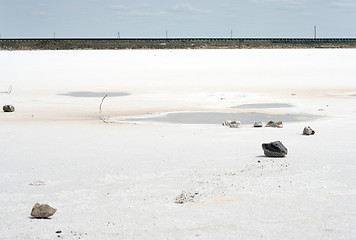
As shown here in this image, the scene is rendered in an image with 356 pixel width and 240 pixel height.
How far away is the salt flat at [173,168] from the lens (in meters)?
4.95

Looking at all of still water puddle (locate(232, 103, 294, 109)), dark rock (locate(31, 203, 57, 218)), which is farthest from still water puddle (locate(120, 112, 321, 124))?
dark rock (locate(31, 203, 57, 218))

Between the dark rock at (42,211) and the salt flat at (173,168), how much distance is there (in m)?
0.05

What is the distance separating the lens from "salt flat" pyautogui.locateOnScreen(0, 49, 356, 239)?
4.95 m

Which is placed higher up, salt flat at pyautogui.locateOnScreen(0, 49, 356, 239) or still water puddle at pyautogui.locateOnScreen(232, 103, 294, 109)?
salt flat at pyautogui.locateOnScreen(0, 49, 356, 239)

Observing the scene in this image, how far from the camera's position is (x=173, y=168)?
279 inches

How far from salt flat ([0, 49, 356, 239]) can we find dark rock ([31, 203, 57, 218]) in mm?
47

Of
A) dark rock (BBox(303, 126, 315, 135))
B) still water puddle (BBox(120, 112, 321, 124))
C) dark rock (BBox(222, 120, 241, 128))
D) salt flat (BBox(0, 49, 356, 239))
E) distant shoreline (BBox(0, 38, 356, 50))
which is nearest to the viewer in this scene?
salt flat (BBox(0, 49, 356, 239))

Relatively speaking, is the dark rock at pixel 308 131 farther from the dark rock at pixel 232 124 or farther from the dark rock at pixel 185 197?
the dark rock at pixel 185 197

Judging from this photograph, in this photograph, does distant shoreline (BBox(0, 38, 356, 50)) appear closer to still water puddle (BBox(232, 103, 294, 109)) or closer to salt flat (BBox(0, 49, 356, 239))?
salt flat (BBox(0, 49, 356, 239))

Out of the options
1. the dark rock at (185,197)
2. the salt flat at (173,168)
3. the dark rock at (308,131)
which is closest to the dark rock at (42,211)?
the salt flat at (173,168)

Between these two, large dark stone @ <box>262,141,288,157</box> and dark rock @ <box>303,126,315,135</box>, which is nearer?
large dark stone @ <box>262,141,288,157</box>

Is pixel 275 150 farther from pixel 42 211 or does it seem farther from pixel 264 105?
pixel 264 105

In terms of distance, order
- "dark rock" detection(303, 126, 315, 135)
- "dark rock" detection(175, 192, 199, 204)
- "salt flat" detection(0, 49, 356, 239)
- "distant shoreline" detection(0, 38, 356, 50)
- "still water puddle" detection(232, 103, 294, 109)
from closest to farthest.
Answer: "salt flat" detection(0, 49, 356, 239) → "dark rock" detection(175, 192, 199, 204) → "dark rock" detection(303, 126, 315, 135) → "still water puddle" detection(232, 103, 294, 109) → "distant shoreline" detection(0, 38, 356, 50)

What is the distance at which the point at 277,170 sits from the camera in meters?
6.90
